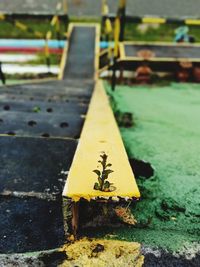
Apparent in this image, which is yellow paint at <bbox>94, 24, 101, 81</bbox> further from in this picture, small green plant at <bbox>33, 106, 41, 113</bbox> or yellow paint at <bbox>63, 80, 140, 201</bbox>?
yellow paint at <bbox>63, 80, 140, 201</bbox>

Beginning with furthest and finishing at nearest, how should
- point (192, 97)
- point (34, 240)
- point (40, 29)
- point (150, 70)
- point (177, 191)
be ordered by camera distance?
1. point (40, 29)
2. point (150, 70)
3. point (192, 97)
4. point (177, 191)
5. point (34, 240)

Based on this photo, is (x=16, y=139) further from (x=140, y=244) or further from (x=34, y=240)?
(x=140, y=244)

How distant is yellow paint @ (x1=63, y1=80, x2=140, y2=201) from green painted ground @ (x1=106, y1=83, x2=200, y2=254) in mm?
350

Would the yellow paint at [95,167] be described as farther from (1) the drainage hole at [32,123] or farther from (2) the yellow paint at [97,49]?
(2) the yellow paint at [97,49]

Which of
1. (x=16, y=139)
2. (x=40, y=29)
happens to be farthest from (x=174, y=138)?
(x=40, y=29)

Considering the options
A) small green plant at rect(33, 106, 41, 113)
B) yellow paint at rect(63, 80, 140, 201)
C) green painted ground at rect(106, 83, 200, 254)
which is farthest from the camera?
small green plant at rect(33, 106, 41, 113)

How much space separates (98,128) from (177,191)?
0.86 meters

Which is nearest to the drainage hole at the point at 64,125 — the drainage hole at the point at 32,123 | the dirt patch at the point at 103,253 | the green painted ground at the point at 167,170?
the drainage hole at the point at 32,123

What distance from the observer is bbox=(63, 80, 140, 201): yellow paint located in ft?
5.05

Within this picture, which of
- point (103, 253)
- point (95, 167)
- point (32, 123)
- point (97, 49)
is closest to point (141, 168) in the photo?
point (95, 167)

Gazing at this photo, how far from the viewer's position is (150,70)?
7.79m

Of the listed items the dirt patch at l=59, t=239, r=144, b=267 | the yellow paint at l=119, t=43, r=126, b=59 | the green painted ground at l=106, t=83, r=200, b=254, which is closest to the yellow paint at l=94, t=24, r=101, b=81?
the yellow paint at l=119, t=43, r=126, b=59

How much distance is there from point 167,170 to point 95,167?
1.07 meters

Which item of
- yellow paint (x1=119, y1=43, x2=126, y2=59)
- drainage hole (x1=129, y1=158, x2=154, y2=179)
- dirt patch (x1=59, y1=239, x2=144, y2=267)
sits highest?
yellow paint (x1=119, y1=43, x2=126, y2=59)
